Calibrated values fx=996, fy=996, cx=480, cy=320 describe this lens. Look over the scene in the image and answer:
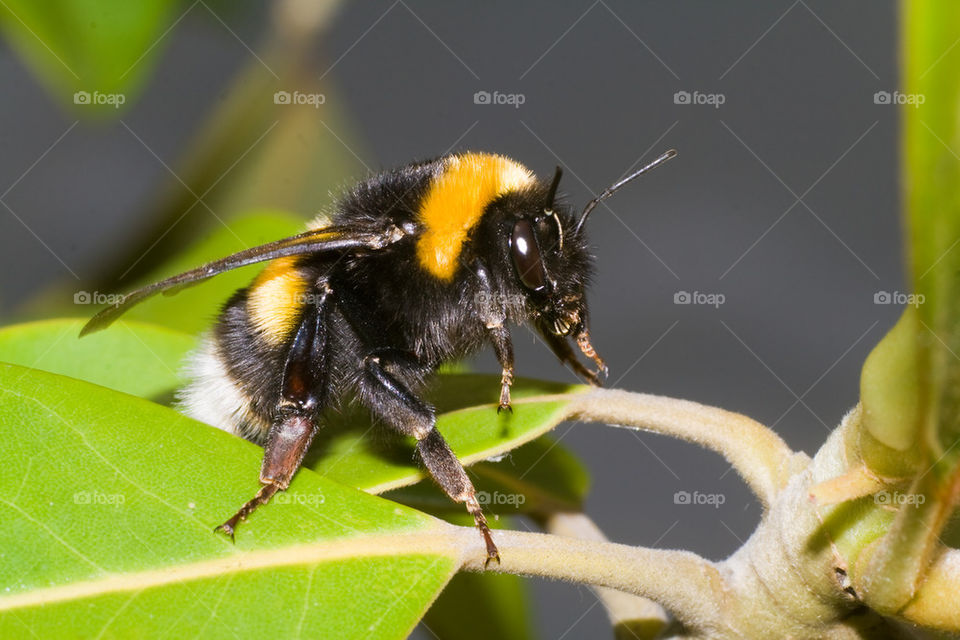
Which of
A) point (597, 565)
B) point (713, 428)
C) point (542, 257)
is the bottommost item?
→ point (597, 565)

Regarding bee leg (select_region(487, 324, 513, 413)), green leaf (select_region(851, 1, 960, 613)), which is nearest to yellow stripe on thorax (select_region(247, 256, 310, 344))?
bee leg (select_region(487, 324, 513, 413))

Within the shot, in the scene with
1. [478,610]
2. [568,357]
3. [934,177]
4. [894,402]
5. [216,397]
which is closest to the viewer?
[934,177]

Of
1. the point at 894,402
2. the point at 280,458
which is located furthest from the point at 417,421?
the point at 894,402

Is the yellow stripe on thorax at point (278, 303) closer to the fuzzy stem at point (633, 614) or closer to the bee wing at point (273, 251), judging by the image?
the bee wing at point (273, 251)

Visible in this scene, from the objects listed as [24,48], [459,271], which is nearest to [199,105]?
[24,48]

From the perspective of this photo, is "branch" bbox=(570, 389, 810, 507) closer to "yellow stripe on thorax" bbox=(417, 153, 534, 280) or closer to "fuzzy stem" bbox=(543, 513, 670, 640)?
"fuzzy stem" bbox=(543, 513, 670, 640)

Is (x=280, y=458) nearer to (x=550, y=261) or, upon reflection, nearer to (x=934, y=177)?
(x=550, y=261)

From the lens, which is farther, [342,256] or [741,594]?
[342,256]

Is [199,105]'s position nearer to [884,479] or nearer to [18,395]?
[18,395]
